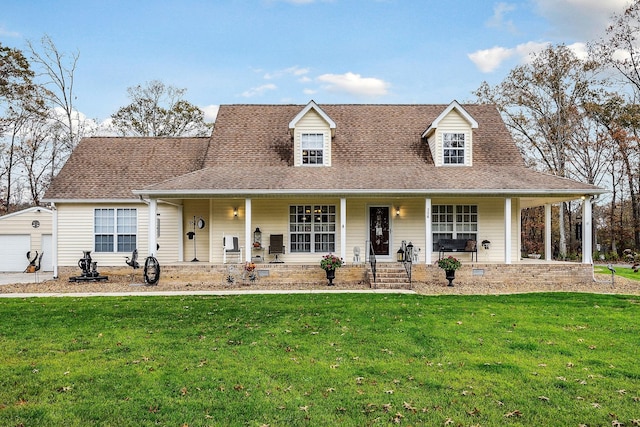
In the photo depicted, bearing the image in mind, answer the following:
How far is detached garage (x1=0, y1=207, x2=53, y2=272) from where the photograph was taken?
847 inches

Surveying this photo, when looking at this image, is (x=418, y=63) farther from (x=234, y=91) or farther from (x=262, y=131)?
(x=234, y=91)

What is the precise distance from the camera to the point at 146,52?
23.2m

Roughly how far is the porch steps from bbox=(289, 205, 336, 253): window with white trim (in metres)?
2.69

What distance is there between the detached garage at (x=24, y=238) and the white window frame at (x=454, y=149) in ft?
57.9

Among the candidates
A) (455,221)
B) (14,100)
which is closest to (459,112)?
(455,221)

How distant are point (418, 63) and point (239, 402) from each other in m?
21.0

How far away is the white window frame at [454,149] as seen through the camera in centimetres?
1842

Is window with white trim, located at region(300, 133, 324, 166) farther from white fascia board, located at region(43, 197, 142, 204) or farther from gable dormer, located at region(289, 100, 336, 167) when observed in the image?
white fascia board, located at region(43, 197, 142, 204)

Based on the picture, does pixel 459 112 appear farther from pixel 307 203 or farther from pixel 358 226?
pixel 307 203

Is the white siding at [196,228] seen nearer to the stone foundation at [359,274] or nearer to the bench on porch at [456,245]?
the stone foundation at [359,274]

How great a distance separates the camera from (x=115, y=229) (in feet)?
59.9

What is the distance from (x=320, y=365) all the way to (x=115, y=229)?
1435 cm

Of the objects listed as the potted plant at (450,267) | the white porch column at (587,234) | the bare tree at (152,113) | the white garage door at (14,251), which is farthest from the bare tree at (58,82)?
the white porch column at (587,234)

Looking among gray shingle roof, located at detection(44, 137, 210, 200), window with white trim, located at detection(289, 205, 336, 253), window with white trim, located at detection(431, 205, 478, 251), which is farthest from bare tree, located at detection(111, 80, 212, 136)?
window with white trim, located at detection(431, 205, 478, 251)
